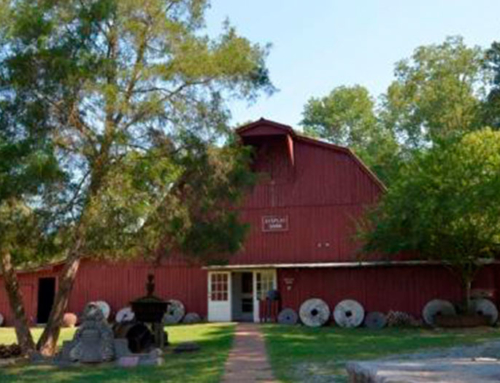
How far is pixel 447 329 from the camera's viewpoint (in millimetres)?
20047

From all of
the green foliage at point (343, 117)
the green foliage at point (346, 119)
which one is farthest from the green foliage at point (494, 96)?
the green foliage at point (343, 117)

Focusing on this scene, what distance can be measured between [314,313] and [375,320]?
2.10 metres

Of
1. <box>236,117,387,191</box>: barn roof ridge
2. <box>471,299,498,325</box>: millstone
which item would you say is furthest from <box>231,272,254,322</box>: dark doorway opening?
<box>471,299,498,325</box>: millstone

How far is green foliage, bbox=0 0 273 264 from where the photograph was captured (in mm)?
12852

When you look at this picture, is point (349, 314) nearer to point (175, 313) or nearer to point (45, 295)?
point (175, 313)

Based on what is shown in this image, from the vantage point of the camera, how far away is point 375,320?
2241 cm

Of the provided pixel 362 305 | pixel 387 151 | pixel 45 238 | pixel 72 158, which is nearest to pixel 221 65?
pixel 72 158

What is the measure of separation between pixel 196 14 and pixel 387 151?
91.0 feet

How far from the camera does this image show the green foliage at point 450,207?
1923 cm

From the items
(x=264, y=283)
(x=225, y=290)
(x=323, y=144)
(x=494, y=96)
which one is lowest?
(x=225, y=290)

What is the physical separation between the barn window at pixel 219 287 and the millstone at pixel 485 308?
8739 mm

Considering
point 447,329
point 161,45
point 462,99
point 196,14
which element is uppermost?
point 462,99

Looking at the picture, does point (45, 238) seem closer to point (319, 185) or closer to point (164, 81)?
point (164, 81)

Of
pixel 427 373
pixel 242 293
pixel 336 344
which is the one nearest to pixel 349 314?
pixel 242 293
